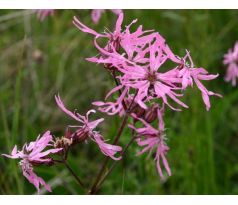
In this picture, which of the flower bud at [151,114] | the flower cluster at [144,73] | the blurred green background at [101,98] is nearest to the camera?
the flower cluster at [144,73]

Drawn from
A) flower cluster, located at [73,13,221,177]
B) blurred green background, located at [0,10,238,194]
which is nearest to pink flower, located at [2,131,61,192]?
flower cluster, located at [73,13,221,177]

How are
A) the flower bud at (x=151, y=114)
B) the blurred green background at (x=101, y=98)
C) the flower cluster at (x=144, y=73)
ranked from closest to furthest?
the flower cluster at (x=144, y=73) < the flower bud at (x=151, y=114) < the blurred green background at (x=101, y=98)

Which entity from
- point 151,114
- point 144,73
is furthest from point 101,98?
point 144,73

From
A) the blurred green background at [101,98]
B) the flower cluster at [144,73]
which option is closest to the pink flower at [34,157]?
the flower cluster at [144,73]

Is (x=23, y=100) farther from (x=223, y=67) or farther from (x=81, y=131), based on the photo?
(x=81, y=131)

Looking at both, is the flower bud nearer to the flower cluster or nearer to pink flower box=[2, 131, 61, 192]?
the flower cluster

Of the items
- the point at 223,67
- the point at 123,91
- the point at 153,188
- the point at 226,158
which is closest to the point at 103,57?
the point at 123,91

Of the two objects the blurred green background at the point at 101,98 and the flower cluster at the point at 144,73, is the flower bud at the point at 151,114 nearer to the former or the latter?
the flower cluster at the point at 144,73

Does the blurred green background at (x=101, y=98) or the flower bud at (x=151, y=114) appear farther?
the blurred green background at (x=101, y=98)
